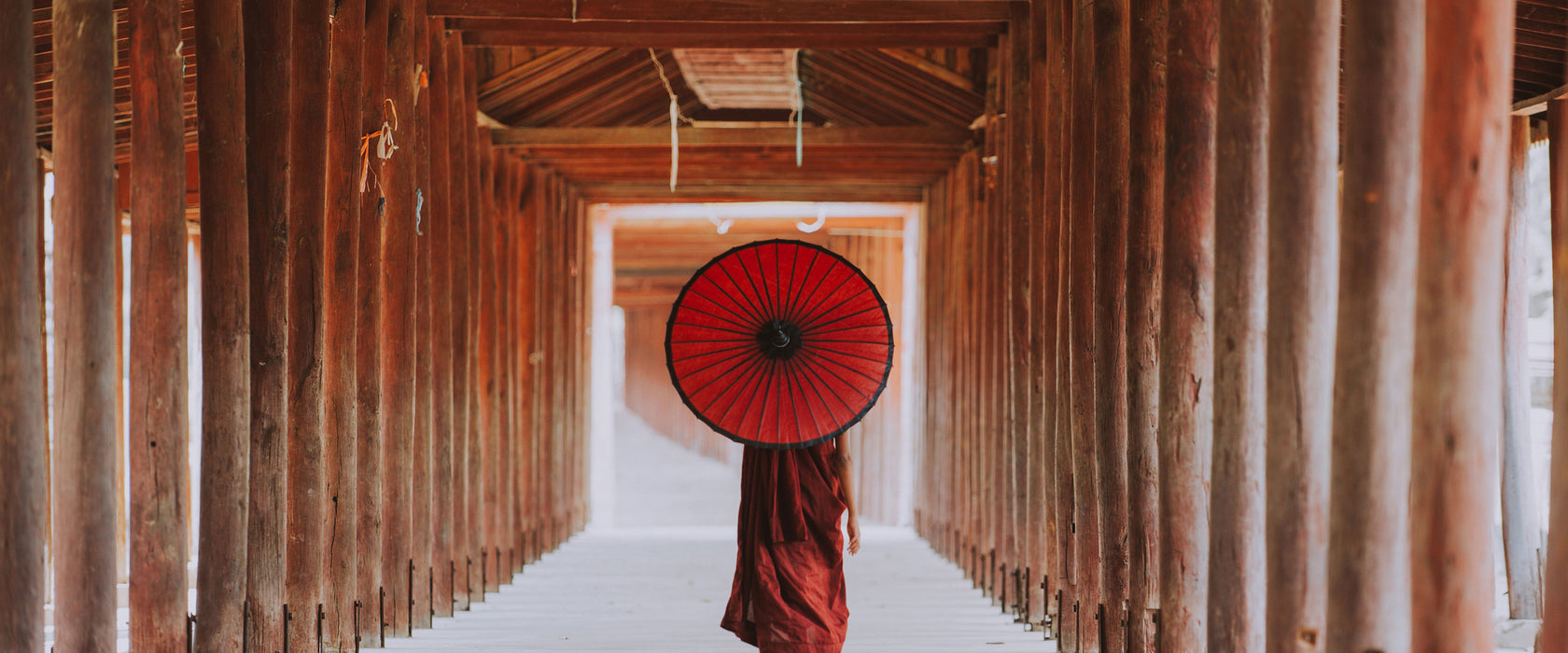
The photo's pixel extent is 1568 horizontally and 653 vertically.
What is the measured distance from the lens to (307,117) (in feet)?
16.6

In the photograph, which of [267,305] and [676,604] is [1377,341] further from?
[676,604]

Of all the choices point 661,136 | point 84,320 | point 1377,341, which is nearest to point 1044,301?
point 1377,341

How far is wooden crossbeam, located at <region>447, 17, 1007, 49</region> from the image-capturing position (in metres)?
7.57

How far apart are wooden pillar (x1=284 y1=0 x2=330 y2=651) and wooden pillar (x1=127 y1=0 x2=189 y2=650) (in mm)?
1031

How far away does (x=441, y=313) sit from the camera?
7.22 m

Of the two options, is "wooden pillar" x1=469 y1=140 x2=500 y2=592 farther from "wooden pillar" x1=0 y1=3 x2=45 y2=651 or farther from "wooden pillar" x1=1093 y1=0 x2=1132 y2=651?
"wooden pillar" x1=0 y1=3 x2=45 y2=651

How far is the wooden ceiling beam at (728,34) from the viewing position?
24.9 ft

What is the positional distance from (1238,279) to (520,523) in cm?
717

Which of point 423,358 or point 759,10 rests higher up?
point 759,10

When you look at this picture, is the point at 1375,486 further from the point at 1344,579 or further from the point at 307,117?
the point at 307,117

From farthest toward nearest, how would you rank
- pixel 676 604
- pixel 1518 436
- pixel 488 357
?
pixel 488 357, pixel 676 604, pixel 1518 436

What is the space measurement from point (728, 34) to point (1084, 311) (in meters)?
3.22

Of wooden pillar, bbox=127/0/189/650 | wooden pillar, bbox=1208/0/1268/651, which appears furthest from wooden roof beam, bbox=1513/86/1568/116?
wooden pillar, bbox=127/0/189/650

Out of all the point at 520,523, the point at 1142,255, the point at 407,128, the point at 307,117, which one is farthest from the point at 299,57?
the point at 520,523
